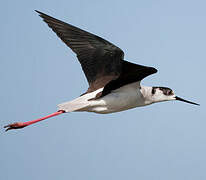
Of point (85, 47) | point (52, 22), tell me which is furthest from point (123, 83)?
point (52, 22)

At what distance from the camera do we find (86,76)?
807 cm

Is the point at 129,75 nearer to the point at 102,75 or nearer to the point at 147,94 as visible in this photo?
the point at 102,75

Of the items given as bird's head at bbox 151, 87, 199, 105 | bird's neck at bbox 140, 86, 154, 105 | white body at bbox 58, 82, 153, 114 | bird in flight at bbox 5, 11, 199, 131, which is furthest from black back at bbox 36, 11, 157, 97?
bird's head at bbox 151, 87, 199, 105

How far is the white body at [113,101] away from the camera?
7531 millimetres

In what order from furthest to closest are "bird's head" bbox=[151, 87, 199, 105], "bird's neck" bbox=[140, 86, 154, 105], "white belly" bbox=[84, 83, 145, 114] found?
"bird's head" bbox=[151, 87, 199, 105] < "bird's neck" bbox=[140, 86, 154, 105] < "white belly" bbox=[84, 83, 145, 114]

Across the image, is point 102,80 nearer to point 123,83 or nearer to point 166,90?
point 123,83

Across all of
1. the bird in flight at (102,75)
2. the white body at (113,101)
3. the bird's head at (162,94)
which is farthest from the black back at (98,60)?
the bird's head at (162,94)

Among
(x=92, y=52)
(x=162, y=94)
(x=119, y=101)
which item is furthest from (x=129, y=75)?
(x=162, y=94)

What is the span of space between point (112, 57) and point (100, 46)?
0.32m

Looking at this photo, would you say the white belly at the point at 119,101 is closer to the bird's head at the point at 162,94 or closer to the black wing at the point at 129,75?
the black wing at the point at 129,75

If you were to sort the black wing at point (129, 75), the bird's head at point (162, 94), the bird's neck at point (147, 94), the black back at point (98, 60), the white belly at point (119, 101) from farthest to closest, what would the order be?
the bird's head at point (162, 94) → the bird's neck at point (147, 94) → the white belly at point (119, 101) → the black back at point (98, 60) → the black wing at point (129, 75)

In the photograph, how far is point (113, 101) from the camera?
7.69 meters

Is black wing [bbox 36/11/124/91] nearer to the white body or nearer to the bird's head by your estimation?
the white body

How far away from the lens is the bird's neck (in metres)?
8.00
